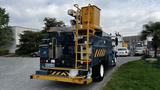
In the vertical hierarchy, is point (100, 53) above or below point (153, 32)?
below

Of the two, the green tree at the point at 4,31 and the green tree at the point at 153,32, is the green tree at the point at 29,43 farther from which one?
the green tree at the point at 153,32

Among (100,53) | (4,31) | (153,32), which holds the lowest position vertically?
(100,53)

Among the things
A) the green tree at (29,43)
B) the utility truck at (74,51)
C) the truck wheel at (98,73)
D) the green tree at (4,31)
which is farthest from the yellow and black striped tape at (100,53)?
the green tree at (4,31)

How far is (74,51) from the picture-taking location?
9617mm

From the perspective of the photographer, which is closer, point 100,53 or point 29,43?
point 100,53

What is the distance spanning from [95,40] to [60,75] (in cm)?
197

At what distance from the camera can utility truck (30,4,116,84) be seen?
9180 millimetres

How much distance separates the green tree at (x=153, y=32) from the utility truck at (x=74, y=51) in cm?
1813

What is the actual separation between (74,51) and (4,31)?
165 ft

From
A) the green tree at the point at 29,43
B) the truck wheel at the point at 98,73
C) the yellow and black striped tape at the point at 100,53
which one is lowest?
the truck wheel at the point at 98,73

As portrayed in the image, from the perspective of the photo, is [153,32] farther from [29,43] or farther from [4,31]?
[4,31]

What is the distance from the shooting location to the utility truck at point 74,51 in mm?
9180

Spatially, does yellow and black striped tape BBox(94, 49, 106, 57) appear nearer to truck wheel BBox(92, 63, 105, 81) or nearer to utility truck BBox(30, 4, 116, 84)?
utility truck BBox(30, 4, 116, 84)

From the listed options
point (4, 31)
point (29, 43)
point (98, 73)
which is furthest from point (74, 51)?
point (4, 31)
